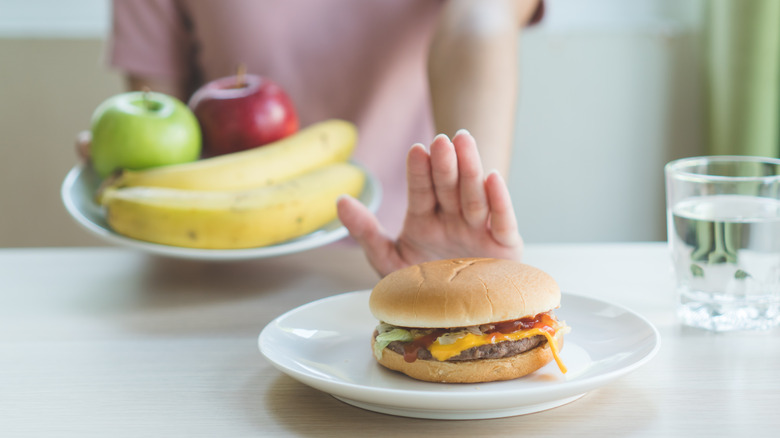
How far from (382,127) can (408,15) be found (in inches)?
8.9

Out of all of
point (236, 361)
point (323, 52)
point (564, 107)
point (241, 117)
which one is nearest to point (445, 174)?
point (236, 361)

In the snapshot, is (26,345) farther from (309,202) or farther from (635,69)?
(635,69)

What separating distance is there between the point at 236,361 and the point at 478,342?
0.24 meters

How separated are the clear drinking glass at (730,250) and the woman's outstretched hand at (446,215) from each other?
0.19 metres

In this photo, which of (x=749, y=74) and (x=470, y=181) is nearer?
(x=470, y=181)

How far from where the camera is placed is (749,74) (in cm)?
195

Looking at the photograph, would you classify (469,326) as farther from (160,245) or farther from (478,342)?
(160,245)

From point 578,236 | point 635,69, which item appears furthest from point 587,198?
point 635,69

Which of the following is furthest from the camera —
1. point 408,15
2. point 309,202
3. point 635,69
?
point 635,69

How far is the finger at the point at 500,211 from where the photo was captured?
0.79 metres

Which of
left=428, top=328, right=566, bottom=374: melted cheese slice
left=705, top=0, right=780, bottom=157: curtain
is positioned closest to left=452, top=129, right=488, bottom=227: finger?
left=428, top=328, right=566, bottom=374: melted cheese slice

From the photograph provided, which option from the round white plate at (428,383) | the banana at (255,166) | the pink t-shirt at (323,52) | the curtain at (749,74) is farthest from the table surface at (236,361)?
the curtain at (749,74)

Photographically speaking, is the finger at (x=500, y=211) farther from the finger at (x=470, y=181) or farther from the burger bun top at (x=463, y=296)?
the burger bun top at (x=463, y=296)

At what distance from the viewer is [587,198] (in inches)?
97.8
